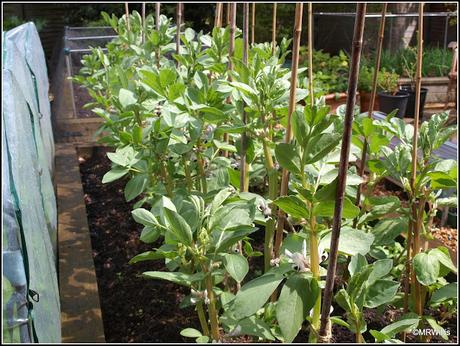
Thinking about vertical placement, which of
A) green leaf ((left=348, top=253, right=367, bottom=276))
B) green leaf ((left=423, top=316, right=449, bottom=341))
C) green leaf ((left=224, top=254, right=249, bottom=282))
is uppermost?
green leaf ((left=348, top=253, right=367, bottom=276))

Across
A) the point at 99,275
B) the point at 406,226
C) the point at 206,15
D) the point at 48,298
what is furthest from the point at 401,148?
the point at 206,15

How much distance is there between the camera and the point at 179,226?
1230 millimetres

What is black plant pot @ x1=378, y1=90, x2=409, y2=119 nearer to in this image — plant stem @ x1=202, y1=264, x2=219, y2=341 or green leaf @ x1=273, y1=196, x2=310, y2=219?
plant stem @ x1=202, y1=264, x2=219, y2=341

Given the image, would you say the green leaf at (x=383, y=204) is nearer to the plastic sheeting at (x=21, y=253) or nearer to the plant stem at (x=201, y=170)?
the plant stem at (x=201, y=170)

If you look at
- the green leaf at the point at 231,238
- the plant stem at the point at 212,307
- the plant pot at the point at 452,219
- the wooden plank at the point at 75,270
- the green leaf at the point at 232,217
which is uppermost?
the green leaf at the point at 232,217

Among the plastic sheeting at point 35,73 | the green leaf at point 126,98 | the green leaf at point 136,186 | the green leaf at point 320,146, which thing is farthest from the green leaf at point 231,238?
the plastic sheeting at point 35,73

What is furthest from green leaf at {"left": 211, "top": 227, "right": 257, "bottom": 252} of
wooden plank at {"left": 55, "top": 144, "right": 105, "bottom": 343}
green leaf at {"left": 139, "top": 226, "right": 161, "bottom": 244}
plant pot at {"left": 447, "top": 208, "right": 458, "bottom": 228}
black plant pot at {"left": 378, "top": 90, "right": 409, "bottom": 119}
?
black plant pot at {"left": 378, "top": 90, "right": 409, "bottom": 119}

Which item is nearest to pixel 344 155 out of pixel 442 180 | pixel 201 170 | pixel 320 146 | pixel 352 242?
pixel 320 146

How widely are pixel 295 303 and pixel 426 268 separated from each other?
0.55 metres

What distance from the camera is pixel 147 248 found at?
2908mm

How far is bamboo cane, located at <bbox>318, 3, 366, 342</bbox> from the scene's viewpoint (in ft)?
3.02

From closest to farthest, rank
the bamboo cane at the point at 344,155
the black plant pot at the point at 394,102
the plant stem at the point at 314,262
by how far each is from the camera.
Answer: the bamboo cane at the point at 344,155, the plant stem at the point at 314,262, the black plant pot at the point at 394,102

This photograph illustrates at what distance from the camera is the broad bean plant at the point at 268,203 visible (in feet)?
3.76

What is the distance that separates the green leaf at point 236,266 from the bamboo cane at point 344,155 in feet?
0.72
